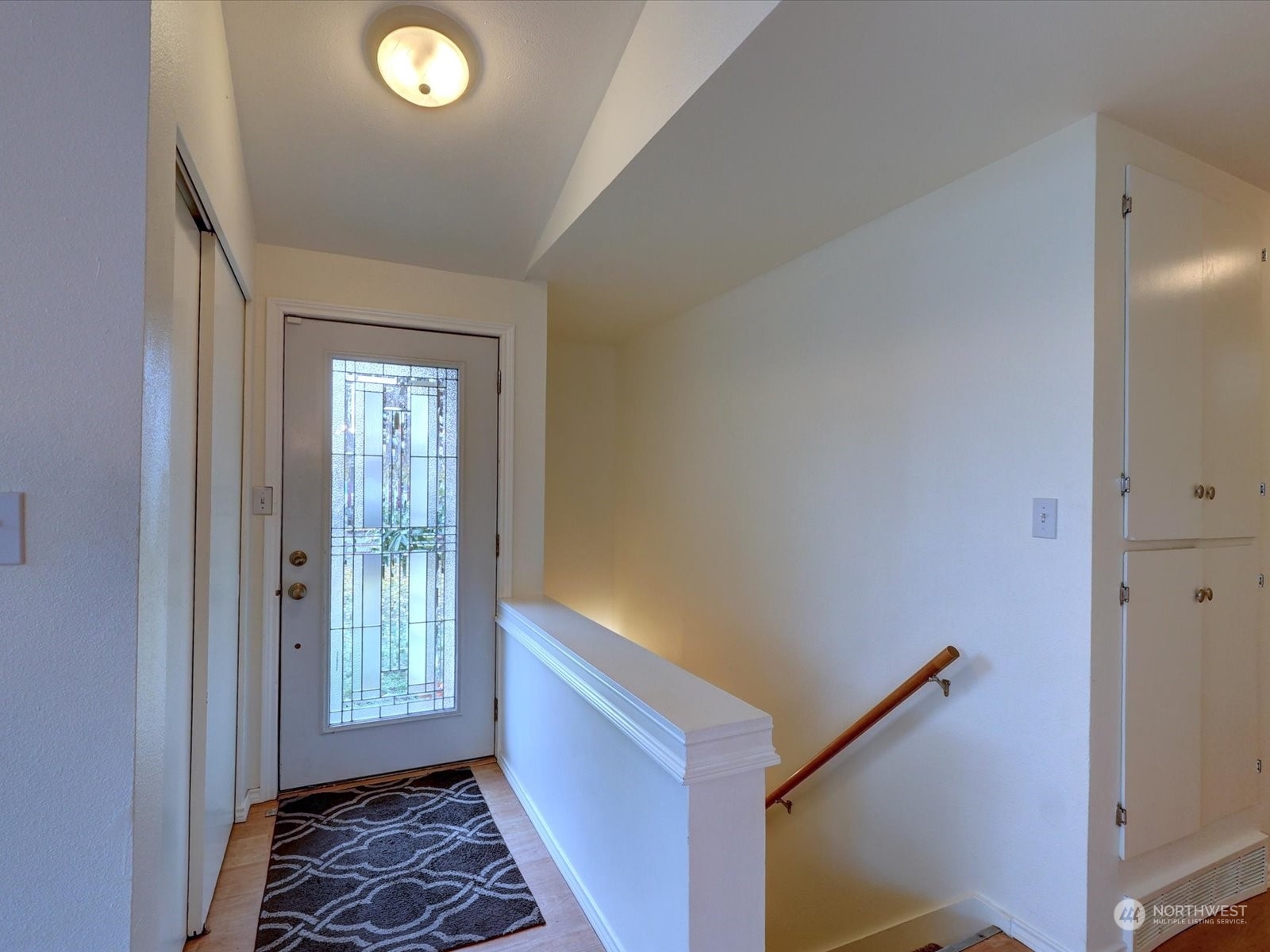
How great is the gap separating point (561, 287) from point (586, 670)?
193 centimetres

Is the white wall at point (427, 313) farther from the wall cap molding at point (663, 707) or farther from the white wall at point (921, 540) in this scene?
the white wall at point (921, 540)

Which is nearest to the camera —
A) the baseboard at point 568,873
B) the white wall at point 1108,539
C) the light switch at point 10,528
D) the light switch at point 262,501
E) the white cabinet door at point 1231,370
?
the light switch at point 10,528

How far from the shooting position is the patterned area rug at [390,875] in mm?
1747

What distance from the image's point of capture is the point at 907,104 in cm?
155

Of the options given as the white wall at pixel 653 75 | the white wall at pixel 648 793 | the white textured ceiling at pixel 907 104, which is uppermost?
the white wall at pixel 653 75

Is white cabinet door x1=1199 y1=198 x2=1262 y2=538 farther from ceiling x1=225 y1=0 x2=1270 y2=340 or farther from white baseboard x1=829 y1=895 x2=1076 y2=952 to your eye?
white baseboard x1=829 y1=895 x2=1076 y2=952

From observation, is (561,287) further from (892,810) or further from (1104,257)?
(892,810)

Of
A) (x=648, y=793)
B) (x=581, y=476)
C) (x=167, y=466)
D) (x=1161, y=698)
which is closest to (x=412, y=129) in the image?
(x=167, y=466)

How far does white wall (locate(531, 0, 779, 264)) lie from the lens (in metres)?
1.40

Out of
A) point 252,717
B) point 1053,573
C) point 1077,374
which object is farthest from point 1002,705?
point 252,717

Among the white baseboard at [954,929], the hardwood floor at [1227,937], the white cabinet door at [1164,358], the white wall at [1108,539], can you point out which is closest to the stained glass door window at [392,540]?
the white baseboard at [954,929]

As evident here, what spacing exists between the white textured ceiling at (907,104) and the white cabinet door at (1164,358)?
0.75ft

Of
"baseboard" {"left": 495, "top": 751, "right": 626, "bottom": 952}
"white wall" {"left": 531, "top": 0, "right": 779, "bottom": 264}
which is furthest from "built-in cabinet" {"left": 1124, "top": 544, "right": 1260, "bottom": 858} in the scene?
"white wall" {"left": 531, "top": 0, "right": 779, "bottom": 264}

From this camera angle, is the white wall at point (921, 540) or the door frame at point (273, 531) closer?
the white wall at point (921, 540)
